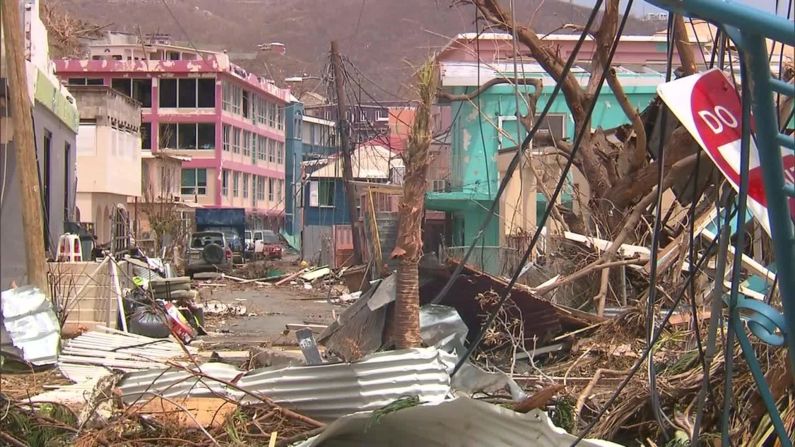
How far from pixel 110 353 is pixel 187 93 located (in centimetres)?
4987

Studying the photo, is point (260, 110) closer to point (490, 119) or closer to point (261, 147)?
point (261, 147)

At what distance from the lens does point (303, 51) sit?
173 metres

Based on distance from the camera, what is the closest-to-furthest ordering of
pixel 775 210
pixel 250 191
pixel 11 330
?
pixel 775 210
pixel 11 330
pixel 250 191

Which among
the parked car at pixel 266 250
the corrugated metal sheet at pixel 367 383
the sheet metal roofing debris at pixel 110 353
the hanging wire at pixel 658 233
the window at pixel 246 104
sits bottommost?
the parked car at pixel 266 250

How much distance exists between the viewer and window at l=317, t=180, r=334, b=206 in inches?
2214

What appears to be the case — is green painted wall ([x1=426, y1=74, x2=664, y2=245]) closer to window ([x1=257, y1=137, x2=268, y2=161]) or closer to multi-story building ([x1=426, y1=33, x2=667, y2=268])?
multi-story building ([x1=426, y1=33, x2=667, y2=268])

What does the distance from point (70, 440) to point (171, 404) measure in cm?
75

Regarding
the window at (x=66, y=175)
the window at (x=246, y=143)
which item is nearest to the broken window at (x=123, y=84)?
the window at (x=246, y=143)

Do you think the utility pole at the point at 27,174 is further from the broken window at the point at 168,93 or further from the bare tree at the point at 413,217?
the broken window at the point at 168,93

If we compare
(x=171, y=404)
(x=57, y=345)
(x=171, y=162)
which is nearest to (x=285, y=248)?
(x=171, y=162)

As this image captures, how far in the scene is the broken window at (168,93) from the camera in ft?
190

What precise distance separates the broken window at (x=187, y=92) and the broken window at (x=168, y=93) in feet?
1.02

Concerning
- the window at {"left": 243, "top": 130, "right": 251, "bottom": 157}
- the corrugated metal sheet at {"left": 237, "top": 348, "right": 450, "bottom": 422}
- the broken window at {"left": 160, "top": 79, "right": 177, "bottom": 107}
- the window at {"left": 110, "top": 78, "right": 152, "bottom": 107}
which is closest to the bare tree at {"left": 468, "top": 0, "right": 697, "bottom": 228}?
the corrugated metal sheet at {"left": 237, "top": 348, "right": 450, "bottom": 422}

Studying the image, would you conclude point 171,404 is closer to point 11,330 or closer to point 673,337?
point 11,330
